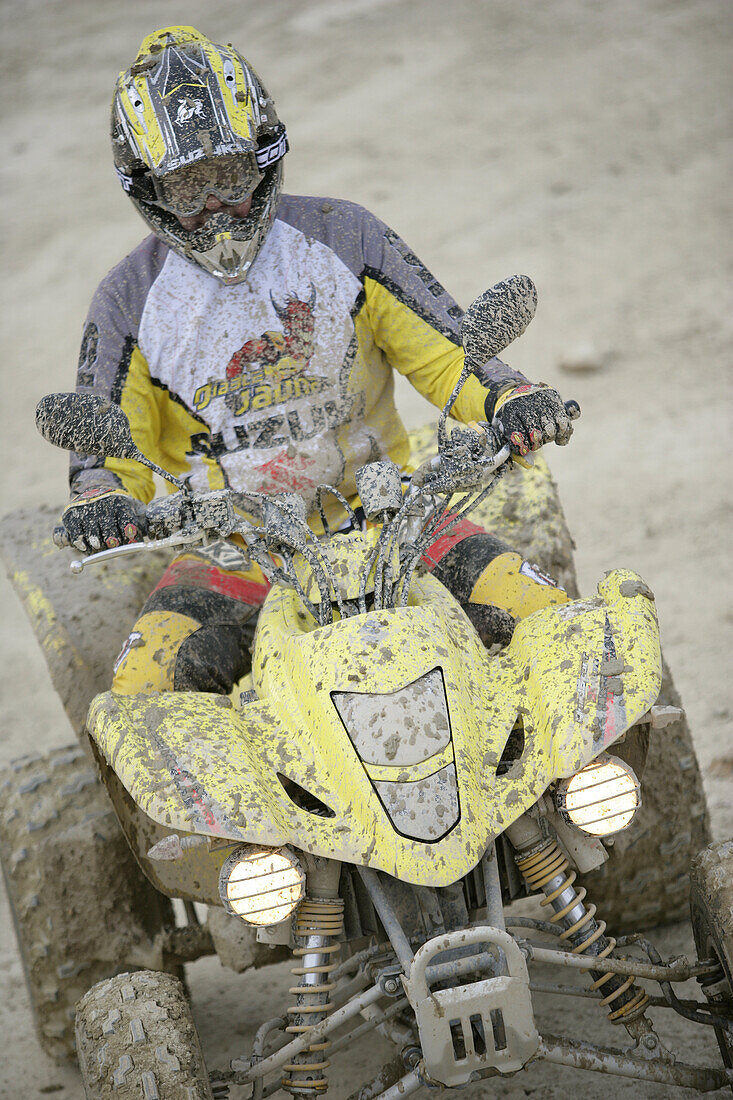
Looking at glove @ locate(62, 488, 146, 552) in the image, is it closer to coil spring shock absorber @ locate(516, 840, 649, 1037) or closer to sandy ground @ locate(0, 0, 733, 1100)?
coil spring shock absorber @ locate(516, 840, 649, 1037)

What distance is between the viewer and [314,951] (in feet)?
6.82

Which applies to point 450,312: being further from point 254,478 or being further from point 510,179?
point 510,179

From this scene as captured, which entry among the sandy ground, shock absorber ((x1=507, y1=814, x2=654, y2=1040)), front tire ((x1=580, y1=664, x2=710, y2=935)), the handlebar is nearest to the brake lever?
the handlebar

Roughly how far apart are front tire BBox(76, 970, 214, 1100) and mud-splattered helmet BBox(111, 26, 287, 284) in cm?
160

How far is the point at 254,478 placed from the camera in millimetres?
2949

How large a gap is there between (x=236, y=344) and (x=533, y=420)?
89 cm

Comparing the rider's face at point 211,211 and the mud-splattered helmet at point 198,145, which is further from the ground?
the mud-splattered helmet at point 198,145

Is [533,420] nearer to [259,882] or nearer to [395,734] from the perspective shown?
[395,734]

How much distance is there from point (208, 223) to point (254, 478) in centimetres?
62

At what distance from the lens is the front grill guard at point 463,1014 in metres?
1.86

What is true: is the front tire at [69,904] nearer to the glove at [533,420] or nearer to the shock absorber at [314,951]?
the shock absorber at [314,951]

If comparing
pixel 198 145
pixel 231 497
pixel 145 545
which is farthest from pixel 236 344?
pixel 145 545

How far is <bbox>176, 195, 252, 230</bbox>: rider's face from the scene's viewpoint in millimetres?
2719

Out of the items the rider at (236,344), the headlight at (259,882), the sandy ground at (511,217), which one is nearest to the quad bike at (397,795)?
the headlight at (259,882)
